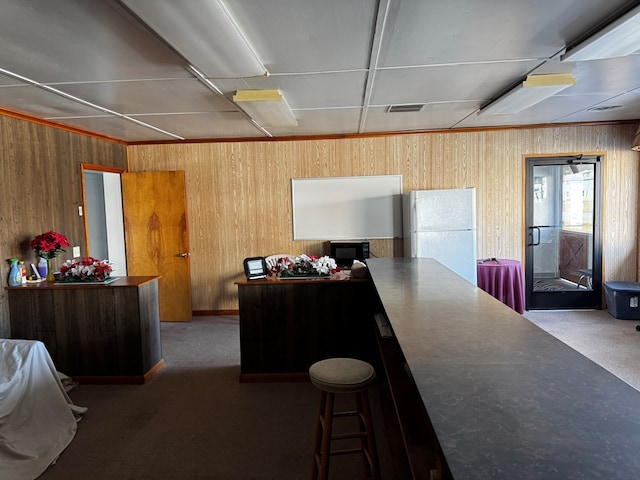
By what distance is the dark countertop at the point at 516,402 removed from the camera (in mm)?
809

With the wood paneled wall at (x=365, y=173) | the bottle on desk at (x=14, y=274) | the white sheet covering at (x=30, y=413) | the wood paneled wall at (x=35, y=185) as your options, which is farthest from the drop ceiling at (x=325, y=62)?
the white sheet covering at (x=30, y=413)

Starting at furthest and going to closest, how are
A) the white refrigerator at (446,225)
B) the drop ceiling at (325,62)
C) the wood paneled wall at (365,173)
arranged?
the wood paneled wall at (365,173) < the white refrigerator at (446,225) < the drop ceiling at (325,62)

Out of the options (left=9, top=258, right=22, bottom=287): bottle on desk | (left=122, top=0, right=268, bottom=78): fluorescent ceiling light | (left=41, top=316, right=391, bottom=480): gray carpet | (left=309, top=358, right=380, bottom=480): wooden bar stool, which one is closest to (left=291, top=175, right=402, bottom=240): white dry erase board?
(left=41, top=316, right=391, bottom=480): gray carpet

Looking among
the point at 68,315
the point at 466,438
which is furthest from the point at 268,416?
the point at 466,438

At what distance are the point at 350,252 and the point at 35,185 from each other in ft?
11.3

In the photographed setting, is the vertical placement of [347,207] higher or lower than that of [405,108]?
lower

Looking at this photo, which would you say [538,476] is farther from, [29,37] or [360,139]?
[360,139]

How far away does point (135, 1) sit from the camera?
66.1 inches

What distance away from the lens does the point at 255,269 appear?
11.7ft

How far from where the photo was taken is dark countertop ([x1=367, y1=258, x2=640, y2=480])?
2.65ft

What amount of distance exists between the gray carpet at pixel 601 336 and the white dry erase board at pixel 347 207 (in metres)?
2.13

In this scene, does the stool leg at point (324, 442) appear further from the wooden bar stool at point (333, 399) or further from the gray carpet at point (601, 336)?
the gray carpet at point (601, 336)

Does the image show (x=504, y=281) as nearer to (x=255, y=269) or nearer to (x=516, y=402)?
(x=255, y=269)

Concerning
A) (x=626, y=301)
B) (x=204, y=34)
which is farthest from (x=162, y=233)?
(x=626, y=301)
